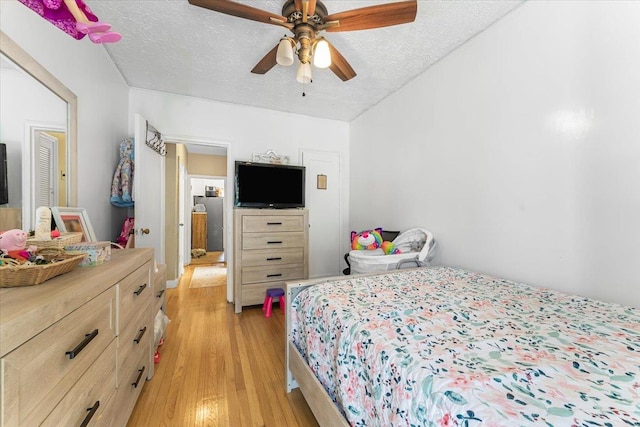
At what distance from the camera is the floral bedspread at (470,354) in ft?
1.88

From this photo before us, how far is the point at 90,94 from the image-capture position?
1.85m

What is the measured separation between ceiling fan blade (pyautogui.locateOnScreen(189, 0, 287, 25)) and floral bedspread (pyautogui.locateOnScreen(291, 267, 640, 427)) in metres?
1.60

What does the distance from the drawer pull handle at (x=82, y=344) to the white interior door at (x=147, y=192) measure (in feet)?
4.39

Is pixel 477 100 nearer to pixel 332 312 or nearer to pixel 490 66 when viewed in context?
pixel 490 66

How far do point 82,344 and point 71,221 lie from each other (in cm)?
104

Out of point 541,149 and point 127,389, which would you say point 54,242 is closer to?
point 127,389

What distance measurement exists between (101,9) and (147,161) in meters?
1.15

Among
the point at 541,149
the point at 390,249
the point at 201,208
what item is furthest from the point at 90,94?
the point at 201,208

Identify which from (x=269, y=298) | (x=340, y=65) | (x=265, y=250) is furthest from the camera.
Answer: (x=265, y=250)

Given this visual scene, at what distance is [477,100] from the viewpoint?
1955mm

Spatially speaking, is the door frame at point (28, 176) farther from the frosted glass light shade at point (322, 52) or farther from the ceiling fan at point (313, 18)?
the frosted glass light shade at point (322, 52)

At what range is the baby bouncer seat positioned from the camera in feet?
6.98

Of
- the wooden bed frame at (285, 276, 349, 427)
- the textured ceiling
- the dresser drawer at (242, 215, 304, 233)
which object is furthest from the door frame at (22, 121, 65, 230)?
the dresser drawer at (242, 215, 304, 233)

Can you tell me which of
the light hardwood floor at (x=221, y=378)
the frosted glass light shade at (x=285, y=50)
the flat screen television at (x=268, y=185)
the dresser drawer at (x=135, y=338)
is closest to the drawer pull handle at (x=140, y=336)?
the dresser drawer at (x=135, y=338)
